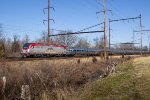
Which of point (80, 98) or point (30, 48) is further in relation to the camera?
point (30, 48)

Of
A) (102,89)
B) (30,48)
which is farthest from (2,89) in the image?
(30,48)

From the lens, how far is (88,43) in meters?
151

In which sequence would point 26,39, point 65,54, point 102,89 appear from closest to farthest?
point 102,89 < point 65,54 < point 26,39

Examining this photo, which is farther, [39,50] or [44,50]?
[44,50]

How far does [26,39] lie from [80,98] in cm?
12349

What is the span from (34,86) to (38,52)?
32.3 metres

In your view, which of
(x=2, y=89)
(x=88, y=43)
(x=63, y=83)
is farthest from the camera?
(x=88, y=43)

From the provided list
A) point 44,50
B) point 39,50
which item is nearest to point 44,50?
point 44,50

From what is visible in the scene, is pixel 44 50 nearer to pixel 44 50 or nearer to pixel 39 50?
pixel 44 50

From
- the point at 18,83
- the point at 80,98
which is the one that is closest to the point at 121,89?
the point at 80,98

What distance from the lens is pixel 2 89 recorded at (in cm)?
1235

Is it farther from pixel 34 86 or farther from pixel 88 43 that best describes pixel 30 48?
pixel 88 43

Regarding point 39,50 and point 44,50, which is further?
point 44,50

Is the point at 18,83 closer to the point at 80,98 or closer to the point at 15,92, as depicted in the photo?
the point at 15,92
